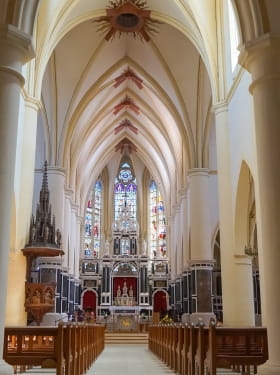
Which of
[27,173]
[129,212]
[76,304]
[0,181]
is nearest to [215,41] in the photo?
[27,173]

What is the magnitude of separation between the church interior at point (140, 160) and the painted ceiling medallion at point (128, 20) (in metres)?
0.06

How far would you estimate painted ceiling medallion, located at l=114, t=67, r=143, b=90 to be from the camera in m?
23.5

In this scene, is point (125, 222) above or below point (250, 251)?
above

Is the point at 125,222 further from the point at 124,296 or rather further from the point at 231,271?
the point at 231,271

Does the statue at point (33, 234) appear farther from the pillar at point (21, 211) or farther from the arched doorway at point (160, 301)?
the arched doorway at point (160, 301)

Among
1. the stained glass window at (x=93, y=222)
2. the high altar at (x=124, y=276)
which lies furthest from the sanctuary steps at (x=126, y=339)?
the stained glass window at (x=93, y=222)

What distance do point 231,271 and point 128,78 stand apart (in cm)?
1427

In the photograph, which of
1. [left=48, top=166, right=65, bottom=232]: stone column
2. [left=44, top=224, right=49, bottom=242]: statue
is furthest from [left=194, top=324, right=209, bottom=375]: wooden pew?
[left=48, top=166, right=65, bottom=232]: stone column

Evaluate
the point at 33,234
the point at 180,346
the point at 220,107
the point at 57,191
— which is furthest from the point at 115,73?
the point at 180,346

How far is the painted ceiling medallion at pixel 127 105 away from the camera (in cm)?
2718

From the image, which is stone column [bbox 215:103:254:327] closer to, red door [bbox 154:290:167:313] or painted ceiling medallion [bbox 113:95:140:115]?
painted ceiling medallion [bbox 113:95:140:115]

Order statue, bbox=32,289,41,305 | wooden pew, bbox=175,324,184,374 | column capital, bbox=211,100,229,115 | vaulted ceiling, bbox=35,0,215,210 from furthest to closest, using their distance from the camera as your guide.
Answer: vaulted ceiling, bbox=35,0,215,210 < column capital, bbox=211,100,229,115 < statue, bbox=32,289,41,305 < wooden pew, bbox=175,324,184,374

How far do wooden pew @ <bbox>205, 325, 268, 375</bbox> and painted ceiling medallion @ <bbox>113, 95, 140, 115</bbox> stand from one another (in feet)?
67.9

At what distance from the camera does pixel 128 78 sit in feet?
79.2
